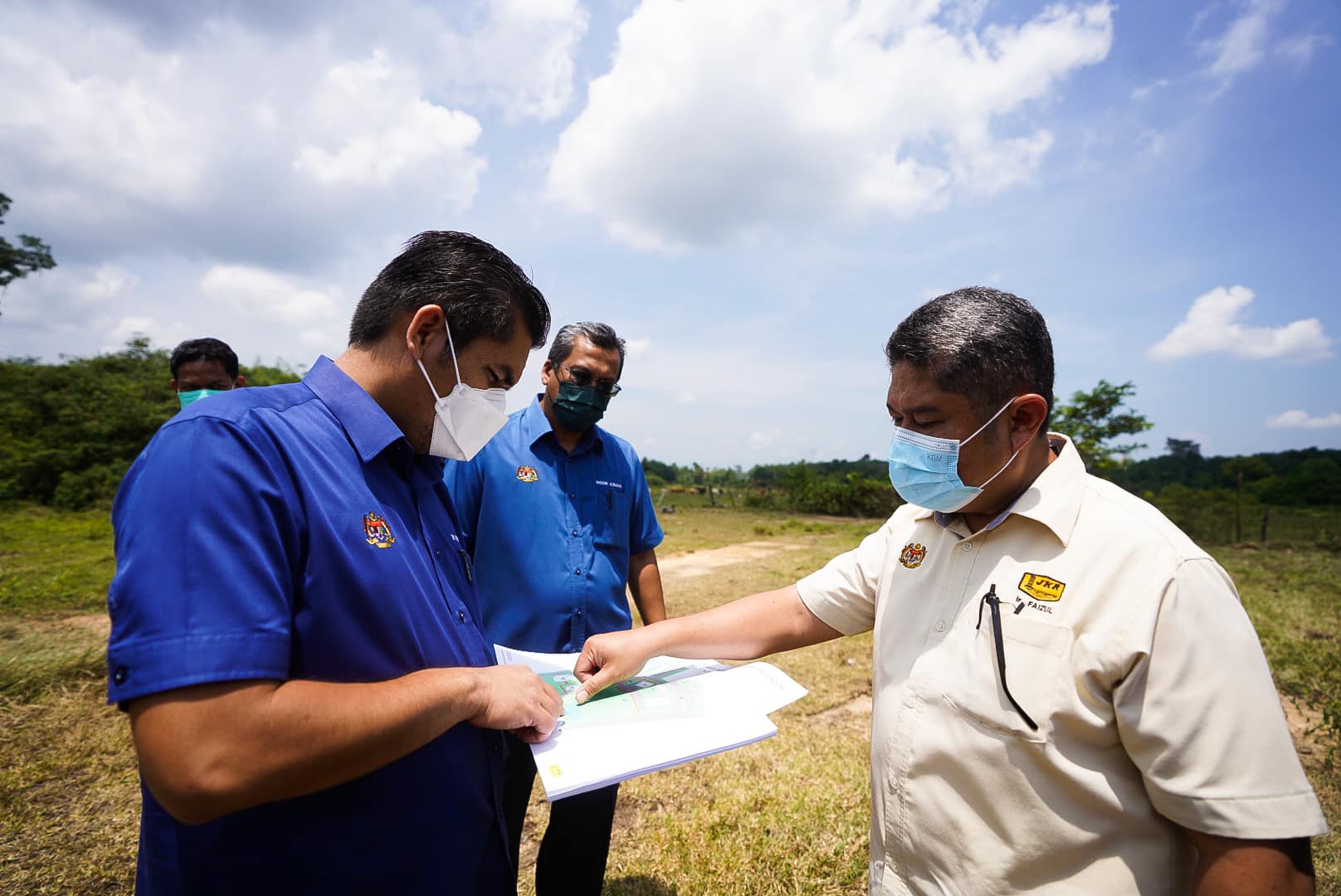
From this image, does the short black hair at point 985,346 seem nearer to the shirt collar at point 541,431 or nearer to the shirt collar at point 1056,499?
the shirt collar at point 1056,499

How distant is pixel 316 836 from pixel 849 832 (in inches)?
111

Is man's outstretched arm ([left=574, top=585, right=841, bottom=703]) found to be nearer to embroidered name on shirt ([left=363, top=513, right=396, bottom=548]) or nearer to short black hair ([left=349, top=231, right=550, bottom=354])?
embroidered name on shirt ([left=363, top=513, right=396, bottom=548])

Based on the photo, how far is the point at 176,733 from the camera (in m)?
A: 0.84

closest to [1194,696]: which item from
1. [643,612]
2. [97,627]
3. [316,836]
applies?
[316,836]

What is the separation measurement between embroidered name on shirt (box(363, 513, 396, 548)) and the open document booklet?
1.74ft

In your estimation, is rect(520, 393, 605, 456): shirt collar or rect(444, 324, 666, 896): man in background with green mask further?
rect(520, 393, 605, 456): shirt collar

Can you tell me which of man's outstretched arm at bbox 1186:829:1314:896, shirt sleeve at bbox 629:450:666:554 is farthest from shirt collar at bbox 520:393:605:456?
man's outstretched arm at bbox 1186:829:1314:896

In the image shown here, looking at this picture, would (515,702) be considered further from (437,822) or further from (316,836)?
(316,836)

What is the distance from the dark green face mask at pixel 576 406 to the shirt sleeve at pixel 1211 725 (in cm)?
210

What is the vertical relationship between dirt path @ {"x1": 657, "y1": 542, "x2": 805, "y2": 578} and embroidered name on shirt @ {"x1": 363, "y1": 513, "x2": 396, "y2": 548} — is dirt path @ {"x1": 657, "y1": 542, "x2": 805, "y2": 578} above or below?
below

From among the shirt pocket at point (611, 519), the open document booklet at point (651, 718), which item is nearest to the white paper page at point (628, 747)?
the open document booklet at point (651, 718)

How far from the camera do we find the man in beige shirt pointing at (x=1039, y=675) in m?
1.05

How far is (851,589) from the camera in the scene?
179 cm

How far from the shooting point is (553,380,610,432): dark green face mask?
108 inches
